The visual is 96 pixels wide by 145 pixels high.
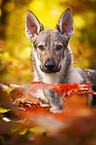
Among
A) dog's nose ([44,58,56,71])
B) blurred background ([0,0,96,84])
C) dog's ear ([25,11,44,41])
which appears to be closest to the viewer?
dog's nose ([44,58,56,71])

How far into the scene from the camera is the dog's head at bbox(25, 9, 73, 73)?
2439 millimetres

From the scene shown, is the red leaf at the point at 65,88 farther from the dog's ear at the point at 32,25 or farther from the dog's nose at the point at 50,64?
the dog's ear at the point at 32,25

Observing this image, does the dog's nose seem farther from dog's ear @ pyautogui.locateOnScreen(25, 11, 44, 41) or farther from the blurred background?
the blurred background

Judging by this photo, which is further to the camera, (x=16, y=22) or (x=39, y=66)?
(x=16, y=22)

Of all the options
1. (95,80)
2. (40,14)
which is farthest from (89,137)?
(40,14)

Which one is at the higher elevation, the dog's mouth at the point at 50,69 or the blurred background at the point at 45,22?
the blurred background at the point at 45,22

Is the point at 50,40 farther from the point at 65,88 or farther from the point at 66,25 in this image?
the point at 65,88

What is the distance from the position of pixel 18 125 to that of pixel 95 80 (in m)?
1.94

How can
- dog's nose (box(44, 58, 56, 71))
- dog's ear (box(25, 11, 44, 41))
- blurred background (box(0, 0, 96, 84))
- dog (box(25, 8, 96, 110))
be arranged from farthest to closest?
Result: blurred background (box(0, 0, 96, 84)), dog's ear (box(25, 11, 44, 41)), dog (box(25, 8, 96, 110)), dog's nose (box(44, 58, 56, 71))

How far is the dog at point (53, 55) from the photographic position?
8.14 ft

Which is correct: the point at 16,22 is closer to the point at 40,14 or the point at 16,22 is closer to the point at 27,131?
the point at 40,14

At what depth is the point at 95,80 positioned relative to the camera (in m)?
3.10

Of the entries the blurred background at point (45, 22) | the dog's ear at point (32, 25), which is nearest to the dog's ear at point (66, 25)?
the dog's ear at point (32, 25)

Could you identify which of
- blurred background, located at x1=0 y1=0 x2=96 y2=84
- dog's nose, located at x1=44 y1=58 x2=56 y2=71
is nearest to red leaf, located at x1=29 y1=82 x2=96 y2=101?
dog's nose, located at x1=44 y1=58 x2=56 y2=71
